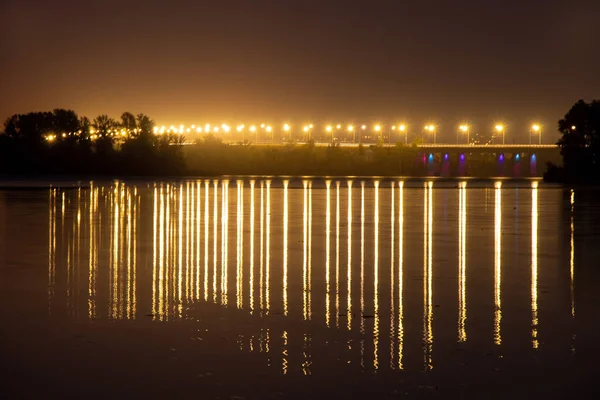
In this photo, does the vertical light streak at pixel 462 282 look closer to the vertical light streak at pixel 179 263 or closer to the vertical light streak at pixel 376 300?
the vertical light streak at pixel 376 300

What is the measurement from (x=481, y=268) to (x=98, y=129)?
12410cm

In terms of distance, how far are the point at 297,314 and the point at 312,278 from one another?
3.62 meters

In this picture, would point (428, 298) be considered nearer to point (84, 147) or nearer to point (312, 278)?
point (312, 278)

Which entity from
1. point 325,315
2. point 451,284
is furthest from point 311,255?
point 325,315

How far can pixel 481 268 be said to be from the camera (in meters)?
17.6

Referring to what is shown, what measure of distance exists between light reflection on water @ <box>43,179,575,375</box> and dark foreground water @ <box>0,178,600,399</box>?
0.14 feet

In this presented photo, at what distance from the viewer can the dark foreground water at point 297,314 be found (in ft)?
29.2

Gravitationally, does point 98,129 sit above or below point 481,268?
above

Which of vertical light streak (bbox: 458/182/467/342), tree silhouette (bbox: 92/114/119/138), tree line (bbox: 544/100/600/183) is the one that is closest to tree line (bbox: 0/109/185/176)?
tree silhouette (bbox: 92/114/119/138)

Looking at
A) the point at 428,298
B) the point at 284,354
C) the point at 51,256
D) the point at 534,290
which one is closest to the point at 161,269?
the point at 51,256

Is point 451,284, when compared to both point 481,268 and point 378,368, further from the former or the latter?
point 378,368

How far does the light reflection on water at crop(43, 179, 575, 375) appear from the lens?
1100cm

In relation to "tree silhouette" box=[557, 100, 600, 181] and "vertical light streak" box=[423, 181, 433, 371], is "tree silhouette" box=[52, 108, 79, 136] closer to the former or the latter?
"tree silhouette" box=[557, 100, 600, 181]

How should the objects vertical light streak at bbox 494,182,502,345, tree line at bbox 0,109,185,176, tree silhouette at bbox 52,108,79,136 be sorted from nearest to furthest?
1. vertical light streak at bbox 494,182,502,345
2. tree line at bbox 0,109,185,176
3. tree silhouette at bbox 52,108,79,136
